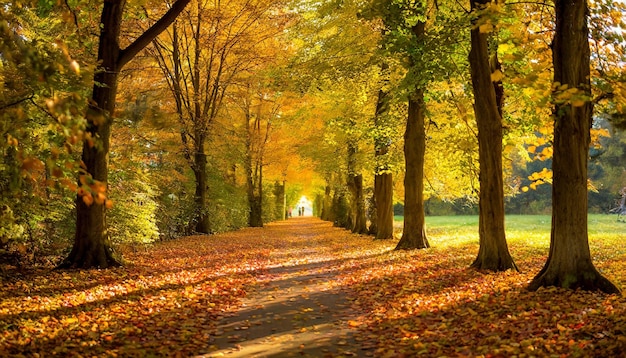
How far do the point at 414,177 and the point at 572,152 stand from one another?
30.2ft

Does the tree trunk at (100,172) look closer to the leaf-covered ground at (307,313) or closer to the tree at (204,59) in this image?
the leaf-covered ground at (307,313)

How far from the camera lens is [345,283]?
10.8m

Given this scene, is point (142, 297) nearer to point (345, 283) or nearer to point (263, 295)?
point (263, 295)

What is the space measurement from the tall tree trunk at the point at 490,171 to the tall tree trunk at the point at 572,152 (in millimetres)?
2858

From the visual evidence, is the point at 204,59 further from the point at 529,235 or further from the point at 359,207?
the point at 529,235

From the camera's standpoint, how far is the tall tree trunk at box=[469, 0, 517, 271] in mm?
10711

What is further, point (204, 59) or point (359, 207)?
point (359, 207)

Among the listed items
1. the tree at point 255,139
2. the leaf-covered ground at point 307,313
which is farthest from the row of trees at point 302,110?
the leaf-covered ground at point 307,313

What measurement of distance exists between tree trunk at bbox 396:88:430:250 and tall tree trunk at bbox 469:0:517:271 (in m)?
5.57

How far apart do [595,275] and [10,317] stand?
8.18 metres

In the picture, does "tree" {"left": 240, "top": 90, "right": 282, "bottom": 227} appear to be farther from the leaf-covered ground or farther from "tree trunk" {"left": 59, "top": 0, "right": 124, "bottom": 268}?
the leaf-covered ground

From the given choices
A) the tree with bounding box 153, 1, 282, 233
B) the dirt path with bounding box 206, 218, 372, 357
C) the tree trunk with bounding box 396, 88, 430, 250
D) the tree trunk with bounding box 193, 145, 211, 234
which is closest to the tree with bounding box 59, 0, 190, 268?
the dirt path with bounding box 206, 218, 372, 357

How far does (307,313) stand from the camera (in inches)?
311

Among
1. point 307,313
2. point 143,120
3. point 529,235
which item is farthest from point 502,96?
point 529,235
